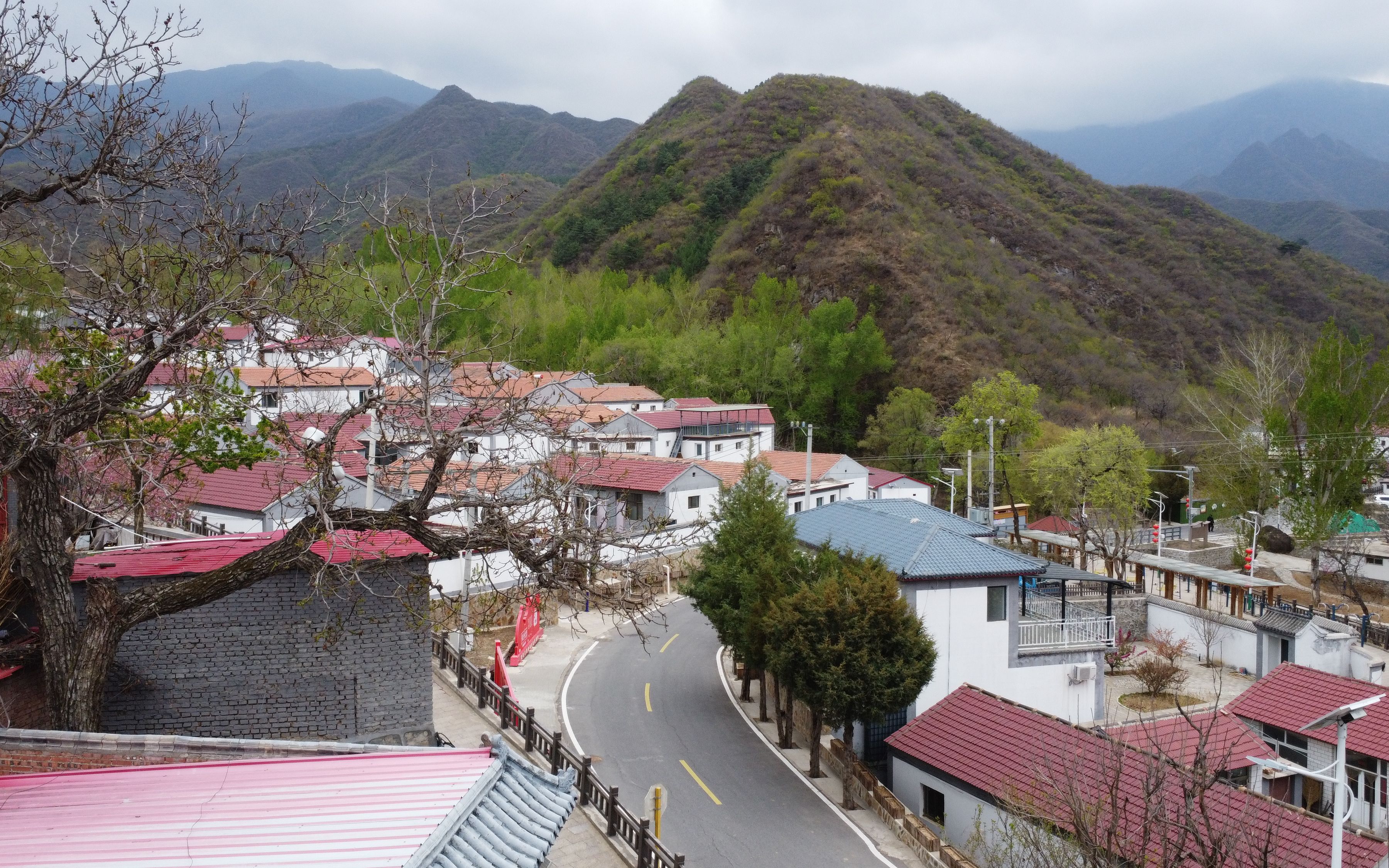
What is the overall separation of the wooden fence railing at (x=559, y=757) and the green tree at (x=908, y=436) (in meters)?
40.3

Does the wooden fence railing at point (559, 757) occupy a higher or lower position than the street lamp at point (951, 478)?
higher

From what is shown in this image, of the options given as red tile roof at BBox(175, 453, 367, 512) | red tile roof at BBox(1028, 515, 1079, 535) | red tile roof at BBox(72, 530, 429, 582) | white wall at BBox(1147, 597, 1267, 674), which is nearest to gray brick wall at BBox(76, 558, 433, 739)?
red tile roof at BBox(72, 530, 429, 582)

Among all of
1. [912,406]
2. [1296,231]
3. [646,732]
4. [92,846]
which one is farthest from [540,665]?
[1296,231]

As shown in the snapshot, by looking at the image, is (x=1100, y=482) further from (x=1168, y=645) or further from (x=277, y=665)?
(x=277, y=665)

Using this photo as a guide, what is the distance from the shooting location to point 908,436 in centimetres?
5600

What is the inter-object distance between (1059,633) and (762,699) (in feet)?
21.4

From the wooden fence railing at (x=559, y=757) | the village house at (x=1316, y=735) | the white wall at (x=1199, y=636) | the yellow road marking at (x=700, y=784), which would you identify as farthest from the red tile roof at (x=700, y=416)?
the village house at (x=1316, y=735)

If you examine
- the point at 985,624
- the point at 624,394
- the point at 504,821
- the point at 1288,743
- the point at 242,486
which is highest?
the point at 504,821

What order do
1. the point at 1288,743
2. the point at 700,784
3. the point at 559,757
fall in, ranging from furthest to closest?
the point at 1288,743, the point at 700,784, the point at 559,757

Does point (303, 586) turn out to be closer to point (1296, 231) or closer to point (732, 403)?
point (732, 403)

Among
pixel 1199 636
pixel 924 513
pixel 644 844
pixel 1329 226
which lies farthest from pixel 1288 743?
pixel 1329 226

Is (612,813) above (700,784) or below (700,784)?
above

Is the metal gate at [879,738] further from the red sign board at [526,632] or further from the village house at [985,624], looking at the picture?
the red sign board at [526,632]

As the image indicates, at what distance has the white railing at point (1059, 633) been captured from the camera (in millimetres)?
20297
